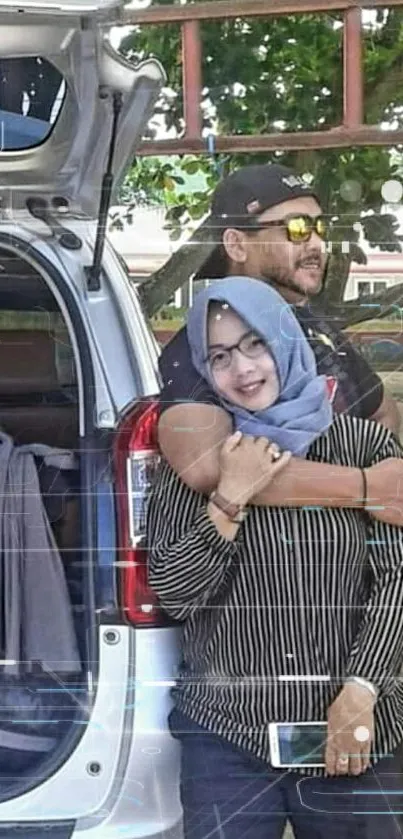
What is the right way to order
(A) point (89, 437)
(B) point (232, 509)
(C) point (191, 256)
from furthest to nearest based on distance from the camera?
(A) point (89, 437), (C) point (191, 256), (B) point (232, 509)

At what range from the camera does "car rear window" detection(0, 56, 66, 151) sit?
206cm

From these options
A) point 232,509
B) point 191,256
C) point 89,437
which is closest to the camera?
point 232,509

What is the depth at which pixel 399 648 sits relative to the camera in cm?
202

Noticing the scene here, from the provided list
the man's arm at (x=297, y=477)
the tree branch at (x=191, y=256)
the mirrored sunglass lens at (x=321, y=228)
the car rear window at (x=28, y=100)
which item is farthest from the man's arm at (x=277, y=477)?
the car rear window at (x=28, y=100)

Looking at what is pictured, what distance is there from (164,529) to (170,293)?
0.34 metres

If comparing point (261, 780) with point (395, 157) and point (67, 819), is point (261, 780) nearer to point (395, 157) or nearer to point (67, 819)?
point (67, 819)

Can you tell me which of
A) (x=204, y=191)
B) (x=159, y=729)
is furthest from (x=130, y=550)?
(x=204, y=191)

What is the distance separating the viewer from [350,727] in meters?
1.99

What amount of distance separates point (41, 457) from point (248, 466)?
0.40 meters

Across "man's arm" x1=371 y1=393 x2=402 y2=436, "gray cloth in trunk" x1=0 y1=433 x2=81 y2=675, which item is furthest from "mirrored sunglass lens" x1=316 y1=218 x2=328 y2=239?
"gray cloth in trunk" x1=0 y1=433 x2=81 y2=675

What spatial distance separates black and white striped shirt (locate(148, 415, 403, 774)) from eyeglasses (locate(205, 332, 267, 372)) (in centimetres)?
15

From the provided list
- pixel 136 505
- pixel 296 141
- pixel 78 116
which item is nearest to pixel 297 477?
pixel 136 505

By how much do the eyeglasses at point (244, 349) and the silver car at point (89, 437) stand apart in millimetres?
163

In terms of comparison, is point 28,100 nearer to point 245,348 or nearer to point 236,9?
point 236,9
